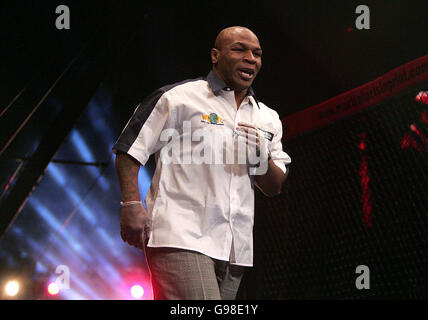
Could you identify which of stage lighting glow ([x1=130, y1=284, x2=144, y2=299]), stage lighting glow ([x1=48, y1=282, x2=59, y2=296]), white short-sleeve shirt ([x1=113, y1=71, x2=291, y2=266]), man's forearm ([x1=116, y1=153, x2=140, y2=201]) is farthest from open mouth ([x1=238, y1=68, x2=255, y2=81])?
stage lighting glow ([x1=48, y1=282, x2=59, y2=296])

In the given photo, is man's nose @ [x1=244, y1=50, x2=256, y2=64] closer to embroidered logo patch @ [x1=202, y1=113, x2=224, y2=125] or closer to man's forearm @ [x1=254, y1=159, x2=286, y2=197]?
embroidered logo patch @ [x1=202, y1=113, x2=224, y2=125]

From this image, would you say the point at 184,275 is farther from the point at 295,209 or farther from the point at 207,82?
the point at 295,209

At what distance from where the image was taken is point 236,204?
1.86 metres

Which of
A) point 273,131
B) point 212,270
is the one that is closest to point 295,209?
point 273,131

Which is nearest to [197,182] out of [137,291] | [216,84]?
[216,84]

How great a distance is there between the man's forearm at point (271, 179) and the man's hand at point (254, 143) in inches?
3.2

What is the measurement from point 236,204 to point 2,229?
2.80m

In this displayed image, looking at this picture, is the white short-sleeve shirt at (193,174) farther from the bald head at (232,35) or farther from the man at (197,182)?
the bald head at (232,35)

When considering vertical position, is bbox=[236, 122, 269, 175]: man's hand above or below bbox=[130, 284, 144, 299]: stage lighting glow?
below

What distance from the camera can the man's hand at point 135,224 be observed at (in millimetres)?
1708

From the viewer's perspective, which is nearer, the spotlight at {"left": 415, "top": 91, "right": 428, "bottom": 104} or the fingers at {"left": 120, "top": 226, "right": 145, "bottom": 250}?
the fingers at {"left": 120, "top": 226, "right": 145, "bottom": 250}

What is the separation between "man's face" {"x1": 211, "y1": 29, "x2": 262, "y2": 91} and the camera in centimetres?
205
